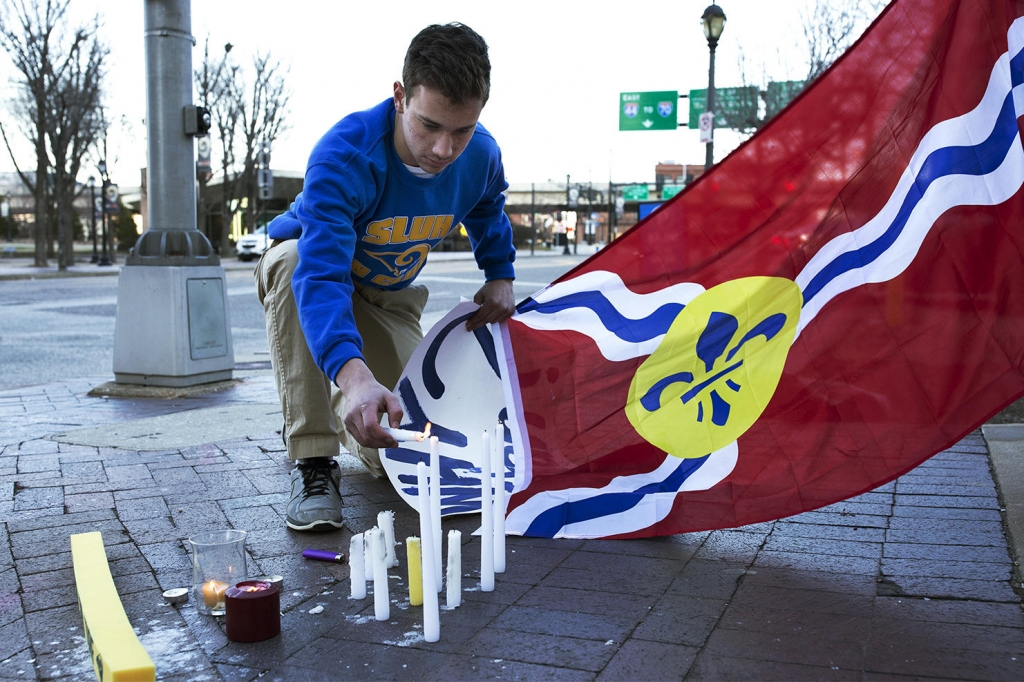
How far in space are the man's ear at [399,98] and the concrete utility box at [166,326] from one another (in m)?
3.84

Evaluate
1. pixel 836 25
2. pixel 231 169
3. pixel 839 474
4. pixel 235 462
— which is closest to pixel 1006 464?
pixel 839 474

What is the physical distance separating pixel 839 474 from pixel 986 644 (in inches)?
25.2

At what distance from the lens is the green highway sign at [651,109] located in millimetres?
28344

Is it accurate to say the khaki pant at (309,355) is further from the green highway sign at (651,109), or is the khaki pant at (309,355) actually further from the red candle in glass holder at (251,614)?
the green highway sign at (651,109)

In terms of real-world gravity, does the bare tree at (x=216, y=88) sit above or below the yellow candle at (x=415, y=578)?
above

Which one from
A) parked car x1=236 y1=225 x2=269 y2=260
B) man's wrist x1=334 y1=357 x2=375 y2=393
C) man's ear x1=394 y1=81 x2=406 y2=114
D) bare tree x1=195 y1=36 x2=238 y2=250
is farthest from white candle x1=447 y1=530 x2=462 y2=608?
bare tree x1=195 y1=36 x2=238 y2=250

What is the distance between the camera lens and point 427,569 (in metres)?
2.07

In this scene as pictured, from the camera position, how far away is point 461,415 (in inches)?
135

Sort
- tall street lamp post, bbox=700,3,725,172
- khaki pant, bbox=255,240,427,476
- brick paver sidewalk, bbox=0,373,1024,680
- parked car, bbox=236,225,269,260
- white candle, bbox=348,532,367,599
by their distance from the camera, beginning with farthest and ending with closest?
1. parked car, bbox=236,225,269,260
2. tall street lamp post, bbox=700,3,725,172
3. khaki pant, bbox=255,240,427,476
4. white candle, bbox=348,532,367,599
5. brick paver sidewalk, bbox=0,373,1024,680

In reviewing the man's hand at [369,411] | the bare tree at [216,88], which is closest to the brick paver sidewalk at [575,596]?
the man's hand at [369,411]

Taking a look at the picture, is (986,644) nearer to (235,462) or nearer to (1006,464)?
(1006,464)

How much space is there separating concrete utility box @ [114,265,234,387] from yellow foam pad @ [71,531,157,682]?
3.71 m

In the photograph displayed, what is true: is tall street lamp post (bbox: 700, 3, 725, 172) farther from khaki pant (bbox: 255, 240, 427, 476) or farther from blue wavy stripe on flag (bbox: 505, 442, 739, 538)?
blue wavy stripe on flag (bbox: 505, 442, 739, 538)

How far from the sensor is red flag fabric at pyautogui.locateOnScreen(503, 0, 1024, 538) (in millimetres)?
2646
